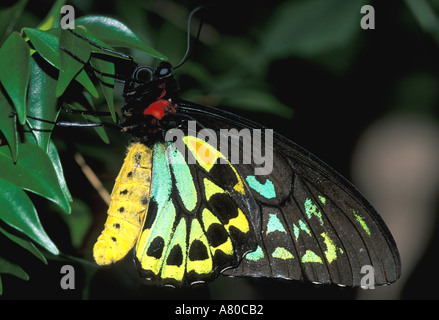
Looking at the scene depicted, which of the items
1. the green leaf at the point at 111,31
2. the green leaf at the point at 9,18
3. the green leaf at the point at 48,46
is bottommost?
the green leaf at the point at 48,46

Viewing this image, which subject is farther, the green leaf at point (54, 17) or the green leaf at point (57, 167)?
the green leaf at point (54, 17)

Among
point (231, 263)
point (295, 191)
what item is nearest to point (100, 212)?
point (231, 263)

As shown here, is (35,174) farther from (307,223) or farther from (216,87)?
(216,87)

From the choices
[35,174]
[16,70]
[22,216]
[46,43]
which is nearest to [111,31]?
[46,43]

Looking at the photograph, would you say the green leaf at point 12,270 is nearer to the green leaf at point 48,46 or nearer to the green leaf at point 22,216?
the green leaf at point 22,216

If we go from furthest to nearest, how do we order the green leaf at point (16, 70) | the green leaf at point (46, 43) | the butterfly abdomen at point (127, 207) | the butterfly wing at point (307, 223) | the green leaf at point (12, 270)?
1. the butterfly wing at point (307, 223)
2. the butterfly abdomen at point (127, 207)
3. the green leaf at point (12, 270)
4. the green leaf at point (46, 43)
5. the green leaf at point (16, 70)

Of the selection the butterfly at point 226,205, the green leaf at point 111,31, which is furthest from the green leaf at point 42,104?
the butterfly at point 226,205

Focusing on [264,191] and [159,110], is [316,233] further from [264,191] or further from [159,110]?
[159,110]
